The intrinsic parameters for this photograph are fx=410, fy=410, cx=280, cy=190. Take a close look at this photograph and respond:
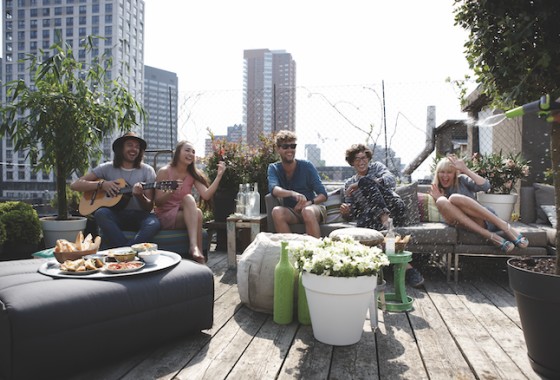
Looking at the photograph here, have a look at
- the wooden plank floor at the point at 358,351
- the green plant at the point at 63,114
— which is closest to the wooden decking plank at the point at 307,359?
the wooden plank floor at the point at 358,351

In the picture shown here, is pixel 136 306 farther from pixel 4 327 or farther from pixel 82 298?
pixel 4 327

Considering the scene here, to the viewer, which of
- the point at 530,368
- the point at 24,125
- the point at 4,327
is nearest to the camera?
the point at 4,327

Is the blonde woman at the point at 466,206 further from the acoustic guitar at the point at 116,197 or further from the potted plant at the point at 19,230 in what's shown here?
the potted plant at the point at 19,230

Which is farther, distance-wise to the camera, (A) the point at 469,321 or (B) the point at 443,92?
(B) the point at 443,92

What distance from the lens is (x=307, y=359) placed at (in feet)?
6.21

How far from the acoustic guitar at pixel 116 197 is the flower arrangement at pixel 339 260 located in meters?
1.63

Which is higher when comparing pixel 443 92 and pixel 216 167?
pixel 443 92

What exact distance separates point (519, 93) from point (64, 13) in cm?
7937

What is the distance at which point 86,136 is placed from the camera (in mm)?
3980

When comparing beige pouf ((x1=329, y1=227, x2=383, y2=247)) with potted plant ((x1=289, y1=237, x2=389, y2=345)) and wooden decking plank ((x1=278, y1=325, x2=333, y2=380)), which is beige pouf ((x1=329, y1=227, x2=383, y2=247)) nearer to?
potted plant ((x1=289, y1=237, x2=389, y2=345))

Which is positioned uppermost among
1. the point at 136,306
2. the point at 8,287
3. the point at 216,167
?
the point at 216,167

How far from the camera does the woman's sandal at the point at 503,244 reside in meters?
3.21

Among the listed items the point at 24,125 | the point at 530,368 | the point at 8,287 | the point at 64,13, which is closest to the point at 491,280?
the point at 530,368

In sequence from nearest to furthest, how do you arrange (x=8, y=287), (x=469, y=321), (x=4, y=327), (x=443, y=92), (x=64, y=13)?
(x=4, y=327) < (x=8, y=287) < (x=469, y=321) < (x=443, y=92) < (x=64, y=13)
